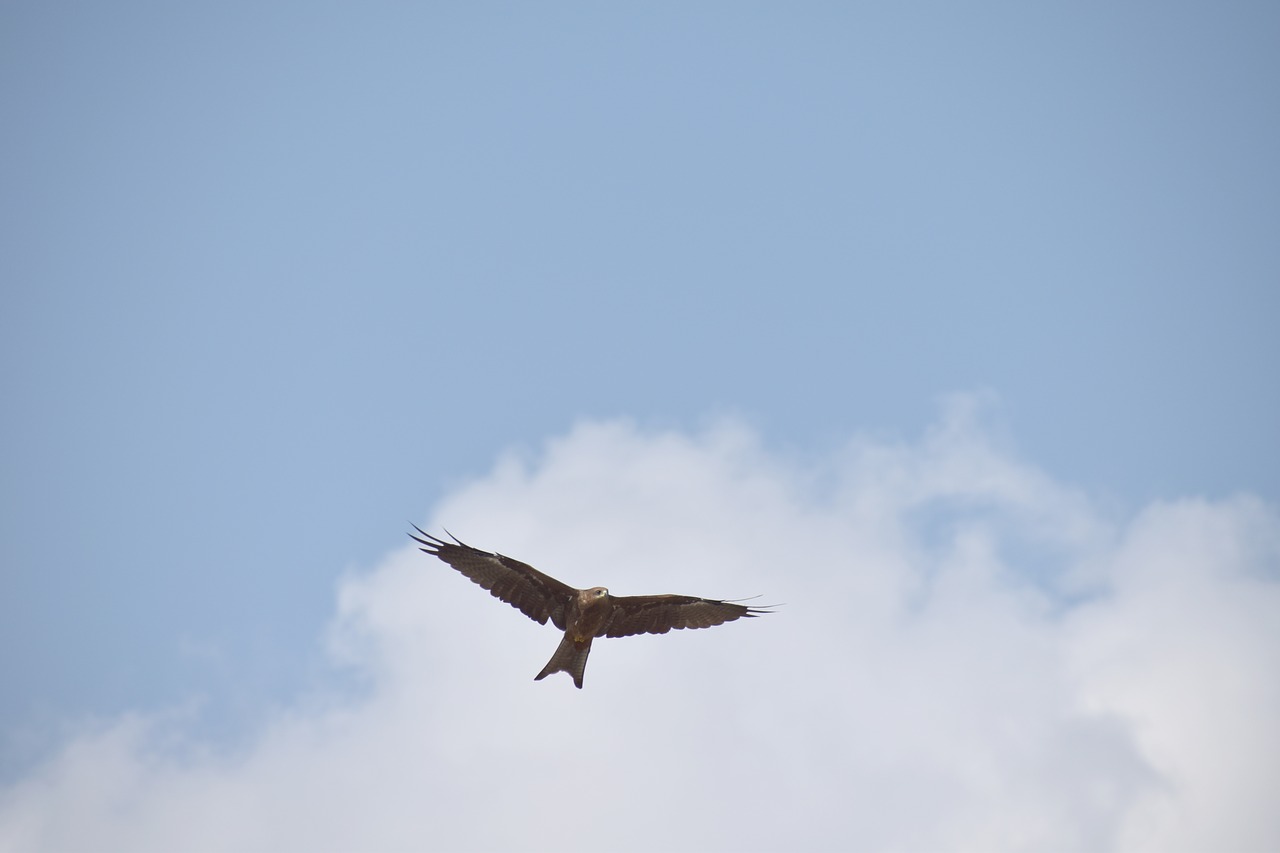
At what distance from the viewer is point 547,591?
60.3 feet

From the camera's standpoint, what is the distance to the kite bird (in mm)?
17953

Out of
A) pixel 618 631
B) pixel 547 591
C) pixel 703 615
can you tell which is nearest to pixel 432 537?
pixel 547 591

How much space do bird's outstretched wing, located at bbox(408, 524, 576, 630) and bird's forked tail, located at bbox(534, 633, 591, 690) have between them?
0.48m

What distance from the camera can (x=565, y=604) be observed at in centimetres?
1831

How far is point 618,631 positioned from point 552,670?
1.54 m

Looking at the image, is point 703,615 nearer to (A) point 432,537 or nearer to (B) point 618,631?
(B) point 618,631

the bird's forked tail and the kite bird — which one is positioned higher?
the kite bird

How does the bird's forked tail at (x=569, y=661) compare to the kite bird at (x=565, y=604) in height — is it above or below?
below

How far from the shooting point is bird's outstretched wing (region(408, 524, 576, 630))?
18.3 metres

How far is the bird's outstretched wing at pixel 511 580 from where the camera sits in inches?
721

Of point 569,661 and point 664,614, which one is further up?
point 664,614

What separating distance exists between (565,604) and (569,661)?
0.92 m

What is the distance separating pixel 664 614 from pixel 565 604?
1.90 meters

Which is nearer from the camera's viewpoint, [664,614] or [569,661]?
[569,661]
